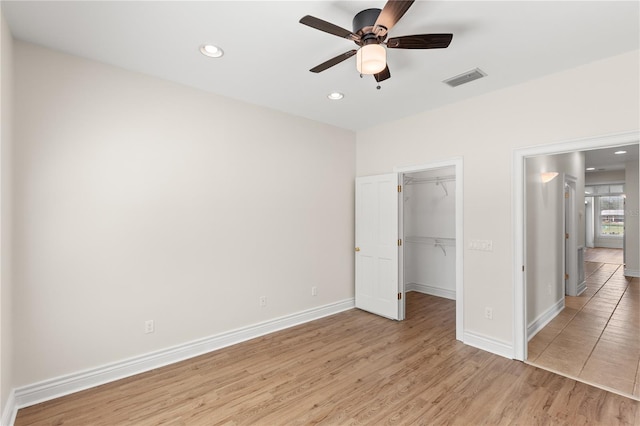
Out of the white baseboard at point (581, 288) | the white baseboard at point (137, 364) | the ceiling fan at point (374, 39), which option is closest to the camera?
the ceiling fan at point (374, 39)

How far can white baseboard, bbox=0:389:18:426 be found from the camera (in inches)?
80.0

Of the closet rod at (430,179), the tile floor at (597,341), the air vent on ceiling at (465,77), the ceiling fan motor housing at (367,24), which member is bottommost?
the tile floor at (597,341)

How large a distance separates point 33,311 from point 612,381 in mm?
4959

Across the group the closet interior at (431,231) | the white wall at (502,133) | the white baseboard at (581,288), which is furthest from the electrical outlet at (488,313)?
the white baseboard at (581,288)

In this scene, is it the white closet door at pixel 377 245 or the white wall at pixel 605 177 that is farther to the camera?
the white wall at pixel 605 177

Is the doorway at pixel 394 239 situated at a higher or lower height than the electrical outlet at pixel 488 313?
higher

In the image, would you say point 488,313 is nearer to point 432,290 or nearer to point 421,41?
point 432,290

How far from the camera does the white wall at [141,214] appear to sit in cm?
243

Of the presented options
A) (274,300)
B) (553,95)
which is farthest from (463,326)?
(553,95)

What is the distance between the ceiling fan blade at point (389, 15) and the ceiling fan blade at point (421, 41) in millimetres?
103

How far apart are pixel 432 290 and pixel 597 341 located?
2369 mm

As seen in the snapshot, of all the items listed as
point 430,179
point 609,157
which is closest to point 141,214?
point 430,179

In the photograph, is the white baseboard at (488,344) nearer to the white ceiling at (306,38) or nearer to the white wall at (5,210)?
the white ceiling at (306,38)

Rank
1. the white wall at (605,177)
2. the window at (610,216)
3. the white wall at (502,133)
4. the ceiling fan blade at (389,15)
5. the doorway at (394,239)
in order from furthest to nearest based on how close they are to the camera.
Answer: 1. the window at (610,216)
2. the white wall at (605,177)
3. the doorway at (394,239)
4. the white wall at (502,133)
5. the ceiling fan blade at (389,15)
